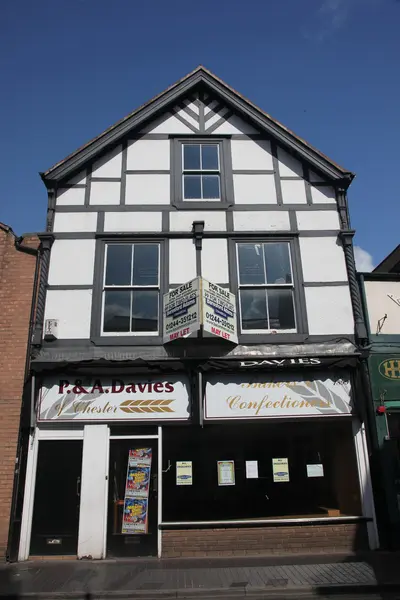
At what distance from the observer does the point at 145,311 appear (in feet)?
35.1

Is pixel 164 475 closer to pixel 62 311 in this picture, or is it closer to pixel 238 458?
pixel 238 458

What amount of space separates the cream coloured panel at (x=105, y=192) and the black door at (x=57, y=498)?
5785mm

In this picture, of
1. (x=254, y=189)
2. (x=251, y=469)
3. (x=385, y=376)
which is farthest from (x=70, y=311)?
(x=385, y=376)

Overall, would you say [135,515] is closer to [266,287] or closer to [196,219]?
[266,287]

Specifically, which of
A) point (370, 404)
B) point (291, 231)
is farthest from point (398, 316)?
point (291, 231)

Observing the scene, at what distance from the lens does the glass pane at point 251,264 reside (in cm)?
1109

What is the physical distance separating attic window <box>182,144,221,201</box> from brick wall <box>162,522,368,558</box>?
774cm

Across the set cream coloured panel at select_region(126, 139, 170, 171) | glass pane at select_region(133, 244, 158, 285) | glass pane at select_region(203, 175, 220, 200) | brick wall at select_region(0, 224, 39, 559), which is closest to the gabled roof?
cream coloured panel at select_region(126, 139, 170, 171)

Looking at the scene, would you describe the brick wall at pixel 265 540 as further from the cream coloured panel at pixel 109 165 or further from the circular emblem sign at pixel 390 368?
the cream coloured panel at pixel 109 165

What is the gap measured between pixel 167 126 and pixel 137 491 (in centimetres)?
912

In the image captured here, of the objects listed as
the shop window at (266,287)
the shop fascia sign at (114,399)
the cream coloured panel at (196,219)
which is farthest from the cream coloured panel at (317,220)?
the shop fascia sign at (114,399)

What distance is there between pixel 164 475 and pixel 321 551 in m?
3.51

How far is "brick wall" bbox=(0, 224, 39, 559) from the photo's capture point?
30.9 feet

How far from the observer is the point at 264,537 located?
938cm
